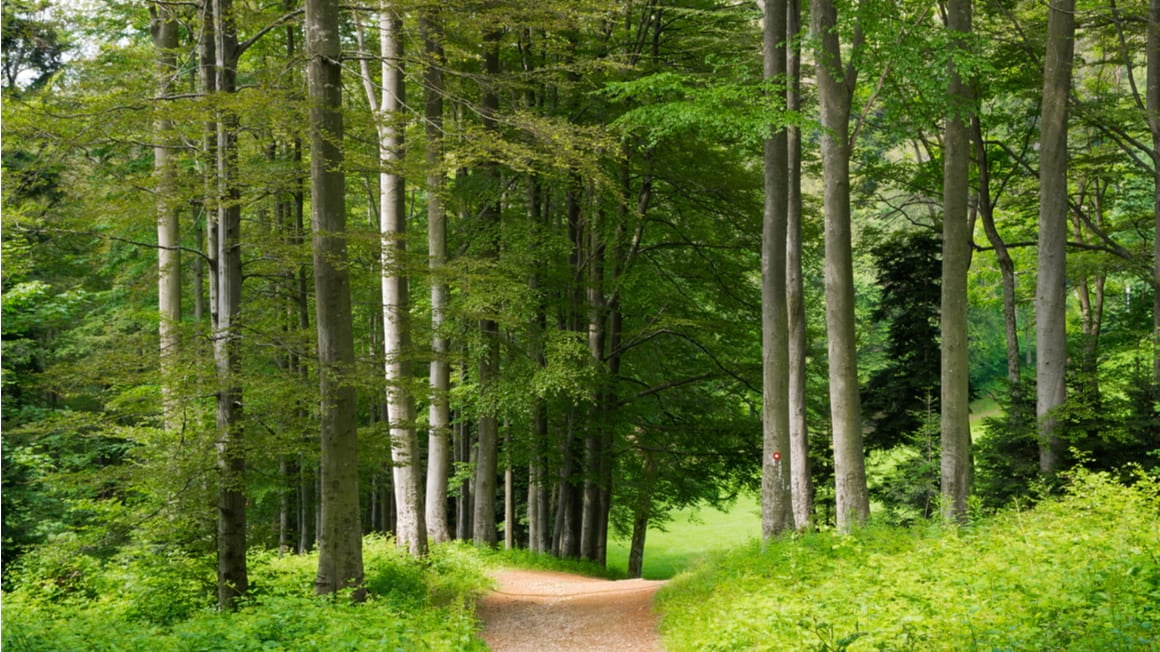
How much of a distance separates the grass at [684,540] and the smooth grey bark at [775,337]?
21.8m

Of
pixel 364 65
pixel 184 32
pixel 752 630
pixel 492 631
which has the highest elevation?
pixel 184 32

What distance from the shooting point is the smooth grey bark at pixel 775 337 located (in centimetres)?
1298

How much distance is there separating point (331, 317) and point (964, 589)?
6.56 m

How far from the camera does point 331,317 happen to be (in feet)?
33.2

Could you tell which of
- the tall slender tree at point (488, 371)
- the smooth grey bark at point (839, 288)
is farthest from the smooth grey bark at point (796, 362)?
the tall slender tree at point (488, 371)

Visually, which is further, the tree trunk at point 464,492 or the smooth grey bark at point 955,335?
the tree trunk at point 464,492

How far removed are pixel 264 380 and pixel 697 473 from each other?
12.3 m

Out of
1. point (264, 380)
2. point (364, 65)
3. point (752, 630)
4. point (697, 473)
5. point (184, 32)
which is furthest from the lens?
point (697, 473)

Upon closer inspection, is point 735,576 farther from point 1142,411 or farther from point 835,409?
point 1142,411

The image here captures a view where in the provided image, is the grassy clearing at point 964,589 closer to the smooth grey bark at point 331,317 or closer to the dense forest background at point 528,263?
the dense forest background at point 528,263

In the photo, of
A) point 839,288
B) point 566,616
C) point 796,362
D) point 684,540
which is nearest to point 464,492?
point 566,616

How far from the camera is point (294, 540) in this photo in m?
26.1

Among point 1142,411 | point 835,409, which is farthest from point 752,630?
point 1142,411

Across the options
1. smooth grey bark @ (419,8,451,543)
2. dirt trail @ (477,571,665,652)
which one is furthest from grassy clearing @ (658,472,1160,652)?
smooth grey bark @ (419,8,451,543)
